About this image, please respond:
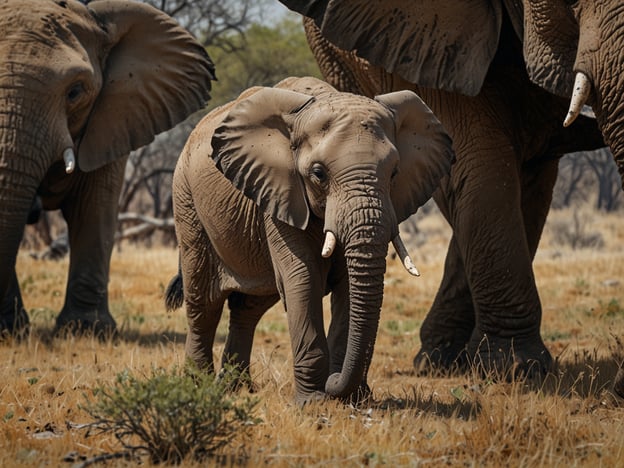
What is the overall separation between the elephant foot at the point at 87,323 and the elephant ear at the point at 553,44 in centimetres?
436

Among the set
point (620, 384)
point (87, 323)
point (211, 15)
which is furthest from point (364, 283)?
point (211, 15)

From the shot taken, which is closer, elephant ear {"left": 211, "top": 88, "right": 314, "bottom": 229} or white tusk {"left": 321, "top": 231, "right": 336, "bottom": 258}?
white tusk {"left": 321, "top": 231, "right": 336, "bottom": 258}

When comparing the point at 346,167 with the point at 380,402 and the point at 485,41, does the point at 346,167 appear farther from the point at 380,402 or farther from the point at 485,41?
the point at 485,41

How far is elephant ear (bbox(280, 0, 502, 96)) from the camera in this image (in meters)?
7.12

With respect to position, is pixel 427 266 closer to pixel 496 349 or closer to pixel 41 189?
pixel 41 189

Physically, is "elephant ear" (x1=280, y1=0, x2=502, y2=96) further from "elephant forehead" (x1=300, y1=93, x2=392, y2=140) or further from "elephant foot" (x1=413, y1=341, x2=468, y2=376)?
"elephant foot" (x1=413, y1=341, x2=468, y2=376)

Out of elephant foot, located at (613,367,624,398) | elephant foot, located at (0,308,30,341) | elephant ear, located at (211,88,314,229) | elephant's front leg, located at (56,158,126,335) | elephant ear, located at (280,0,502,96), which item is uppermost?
elephant ear, located at (280,0,502,96)

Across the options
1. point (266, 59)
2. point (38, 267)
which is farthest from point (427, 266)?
point (266, 59)

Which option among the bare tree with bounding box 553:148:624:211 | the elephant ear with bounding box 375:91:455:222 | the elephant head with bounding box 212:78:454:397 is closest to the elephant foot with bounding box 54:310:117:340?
the elephant head with bounding box 212:78:454:397

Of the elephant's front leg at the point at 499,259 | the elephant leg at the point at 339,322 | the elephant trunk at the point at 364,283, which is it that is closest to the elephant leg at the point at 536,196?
the elephant's front leg at the point at 499,259

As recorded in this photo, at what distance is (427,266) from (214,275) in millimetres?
8097

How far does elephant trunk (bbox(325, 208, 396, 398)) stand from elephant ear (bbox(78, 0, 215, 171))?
14.5ft

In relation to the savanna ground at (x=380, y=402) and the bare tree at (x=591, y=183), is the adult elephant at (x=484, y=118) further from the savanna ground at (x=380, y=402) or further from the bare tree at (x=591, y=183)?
the bare tree at (x=591, y=183)

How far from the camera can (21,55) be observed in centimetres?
815
